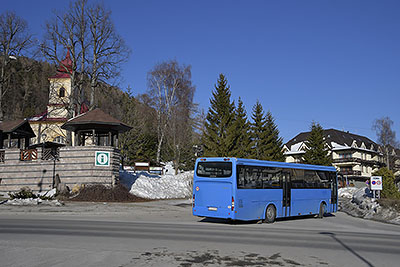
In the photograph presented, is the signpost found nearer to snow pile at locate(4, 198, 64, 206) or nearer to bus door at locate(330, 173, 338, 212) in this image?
bus door at locate(330, 173, 338, 212)

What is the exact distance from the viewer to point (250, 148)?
172ft

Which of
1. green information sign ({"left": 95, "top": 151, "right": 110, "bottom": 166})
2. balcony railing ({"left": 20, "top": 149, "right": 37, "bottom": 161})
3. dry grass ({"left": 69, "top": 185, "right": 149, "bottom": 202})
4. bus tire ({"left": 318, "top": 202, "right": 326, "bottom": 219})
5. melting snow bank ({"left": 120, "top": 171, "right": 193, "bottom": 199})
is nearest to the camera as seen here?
bus tire ({"left": 318, "top": 202, "right": 326, "bottom": 219})

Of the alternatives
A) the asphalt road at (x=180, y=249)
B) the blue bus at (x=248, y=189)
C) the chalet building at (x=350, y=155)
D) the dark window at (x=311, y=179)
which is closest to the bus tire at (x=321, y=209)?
the dark window at (x=311, y=179)

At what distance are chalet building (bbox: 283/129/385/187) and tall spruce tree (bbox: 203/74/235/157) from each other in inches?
1540

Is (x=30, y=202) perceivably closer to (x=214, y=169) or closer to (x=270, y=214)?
(x=214, y=169)

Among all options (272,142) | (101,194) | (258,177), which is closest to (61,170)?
(101,194)

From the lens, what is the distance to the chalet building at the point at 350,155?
86.4m

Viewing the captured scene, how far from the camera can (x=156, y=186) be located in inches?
1400

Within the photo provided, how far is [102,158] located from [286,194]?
14.8m

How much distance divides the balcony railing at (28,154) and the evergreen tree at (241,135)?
76.4 feet

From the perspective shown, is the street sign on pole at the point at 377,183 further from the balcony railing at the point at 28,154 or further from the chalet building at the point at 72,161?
the balcony railing at the point at 28,154

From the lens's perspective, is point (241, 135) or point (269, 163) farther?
point (241, 135)

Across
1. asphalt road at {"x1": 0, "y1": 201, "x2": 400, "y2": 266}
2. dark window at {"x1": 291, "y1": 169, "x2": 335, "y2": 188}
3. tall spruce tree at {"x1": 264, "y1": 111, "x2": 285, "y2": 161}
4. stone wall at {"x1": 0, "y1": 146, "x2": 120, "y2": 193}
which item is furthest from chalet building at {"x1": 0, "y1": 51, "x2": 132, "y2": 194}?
tall spruce tree at {"x1": 264, "y1": 111, "x2": 285, "y2": 161}

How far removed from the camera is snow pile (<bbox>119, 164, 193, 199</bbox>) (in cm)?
3312
